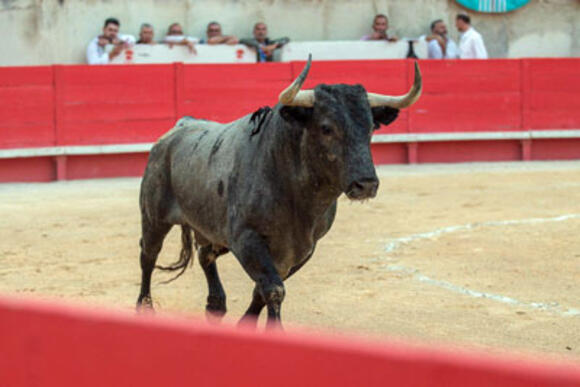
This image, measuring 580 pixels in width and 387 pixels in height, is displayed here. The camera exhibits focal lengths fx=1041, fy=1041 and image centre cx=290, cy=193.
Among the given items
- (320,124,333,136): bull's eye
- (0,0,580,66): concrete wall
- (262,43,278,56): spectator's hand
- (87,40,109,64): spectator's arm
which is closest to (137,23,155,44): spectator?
(87,40,109,64): spectator's arm

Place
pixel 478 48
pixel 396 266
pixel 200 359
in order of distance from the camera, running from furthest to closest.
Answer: pixel 478 48 → pixel 396 266 → pixel 200 359

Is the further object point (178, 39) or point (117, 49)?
point (178, 39)

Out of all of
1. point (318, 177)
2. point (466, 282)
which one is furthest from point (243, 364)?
point (466, 282)

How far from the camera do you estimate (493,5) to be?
49.2 ft

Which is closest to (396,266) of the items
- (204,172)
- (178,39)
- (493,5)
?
(204,172)

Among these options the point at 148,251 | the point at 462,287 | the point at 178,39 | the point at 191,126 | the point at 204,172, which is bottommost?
the point at 462,287

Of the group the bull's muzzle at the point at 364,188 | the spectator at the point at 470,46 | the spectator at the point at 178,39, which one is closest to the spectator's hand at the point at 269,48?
the spectator at the point at 178,39

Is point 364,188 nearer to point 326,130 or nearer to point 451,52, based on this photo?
point 326,130

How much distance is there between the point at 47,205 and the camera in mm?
8984

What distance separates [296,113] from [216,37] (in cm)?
921

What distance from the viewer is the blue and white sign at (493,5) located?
585 inches

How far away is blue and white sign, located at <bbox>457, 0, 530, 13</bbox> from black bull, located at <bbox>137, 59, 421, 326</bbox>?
11.0 metres

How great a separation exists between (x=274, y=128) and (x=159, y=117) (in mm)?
7363

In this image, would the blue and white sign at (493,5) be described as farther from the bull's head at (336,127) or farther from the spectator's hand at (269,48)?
the bull's head at (336,127)
